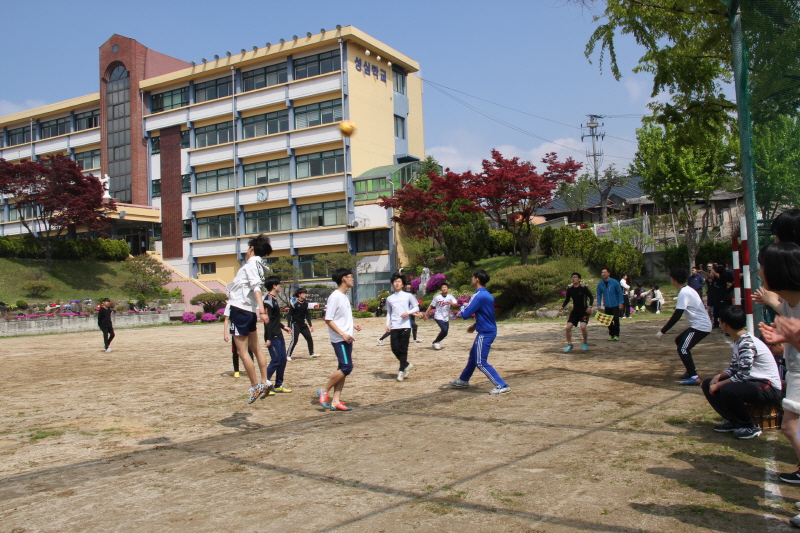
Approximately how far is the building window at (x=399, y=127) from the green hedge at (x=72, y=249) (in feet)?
74.3

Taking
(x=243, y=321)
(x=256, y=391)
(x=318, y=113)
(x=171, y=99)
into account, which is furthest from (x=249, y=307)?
(x=171, y=99)

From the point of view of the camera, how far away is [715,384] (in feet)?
19.1

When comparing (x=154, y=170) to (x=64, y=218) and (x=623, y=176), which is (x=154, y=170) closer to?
(x=64, y=218)

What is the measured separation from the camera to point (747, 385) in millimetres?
5566

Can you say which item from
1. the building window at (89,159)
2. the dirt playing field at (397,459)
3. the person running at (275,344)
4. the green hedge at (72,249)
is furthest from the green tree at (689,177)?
the building window at (89,159)

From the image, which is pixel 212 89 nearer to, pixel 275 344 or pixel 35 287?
pixel 35 287

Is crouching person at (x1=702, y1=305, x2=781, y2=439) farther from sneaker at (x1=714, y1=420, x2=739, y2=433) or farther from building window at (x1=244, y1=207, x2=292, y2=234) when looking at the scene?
building window at (x1=244, y1=207, x2=292, y2=234)

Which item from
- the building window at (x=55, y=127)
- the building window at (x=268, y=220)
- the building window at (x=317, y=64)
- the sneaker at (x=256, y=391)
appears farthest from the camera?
the building window at (x=55, y=127)

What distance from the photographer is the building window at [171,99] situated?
155 ft

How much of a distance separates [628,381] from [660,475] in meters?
4.71

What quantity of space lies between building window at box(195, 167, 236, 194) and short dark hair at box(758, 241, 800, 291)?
4483 centimetres

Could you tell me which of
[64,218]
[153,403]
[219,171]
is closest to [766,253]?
[153,403]

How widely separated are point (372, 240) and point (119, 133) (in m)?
A: 25.2

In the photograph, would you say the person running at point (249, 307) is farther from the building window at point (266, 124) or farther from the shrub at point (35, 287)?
the building window at point (266, 124)
